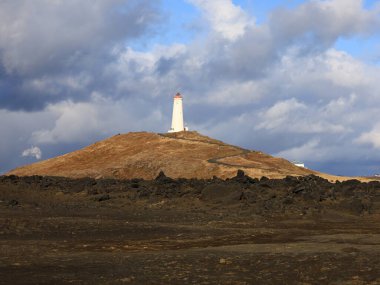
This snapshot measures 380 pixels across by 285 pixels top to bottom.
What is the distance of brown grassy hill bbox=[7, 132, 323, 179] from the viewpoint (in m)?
60.2

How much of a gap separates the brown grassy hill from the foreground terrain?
1749 centimetres

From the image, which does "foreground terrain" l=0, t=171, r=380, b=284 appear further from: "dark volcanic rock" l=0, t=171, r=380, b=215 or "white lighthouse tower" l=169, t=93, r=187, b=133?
"white lighthouse tower" l=169, t=93, r=187, b=133

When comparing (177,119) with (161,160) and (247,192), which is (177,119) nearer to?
(161,160)

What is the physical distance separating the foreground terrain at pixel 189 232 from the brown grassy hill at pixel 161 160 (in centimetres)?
1749

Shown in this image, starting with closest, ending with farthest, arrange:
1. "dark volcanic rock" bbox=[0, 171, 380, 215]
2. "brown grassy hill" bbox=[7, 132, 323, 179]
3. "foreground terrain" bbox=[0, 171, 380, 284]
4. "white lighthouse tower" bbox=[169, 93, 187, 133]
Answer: "foreground terrain" bbox=[0, 171, 380, 284]
"dark volcanic rock" bbox=[0, 171, 380, 215]
"brown grassy hill" bbox=[7, 132, 323, 179]
"white lighthouse tower" bbox=[169, 93, 187, 133]

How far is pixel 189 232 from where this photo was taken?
79.7ft

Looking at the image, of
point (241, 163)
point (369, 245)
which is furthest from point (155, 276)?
point (241, 163)

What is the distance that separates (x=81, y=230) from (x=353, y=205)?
1556 centimetres

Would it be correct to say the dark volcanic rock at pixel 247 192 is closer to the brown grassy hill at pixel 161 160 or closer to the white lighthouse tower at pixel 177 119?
the brown grassy hill at pixel 161 160

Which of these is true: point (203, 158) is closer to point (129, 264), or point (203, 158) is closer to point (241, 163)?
point (241, 163)

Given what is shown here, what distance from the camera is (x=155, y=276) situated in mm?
13680

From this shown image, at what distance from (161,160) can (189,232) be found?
40.0 meters

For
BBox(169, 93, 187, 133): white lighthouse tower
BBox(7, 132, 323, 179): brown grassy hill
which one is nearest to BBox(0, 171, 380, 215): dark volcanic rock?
BBox(7, 132, 323, 179): brown grassy hill

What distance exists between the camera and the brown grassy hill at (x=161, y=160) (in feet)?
198
